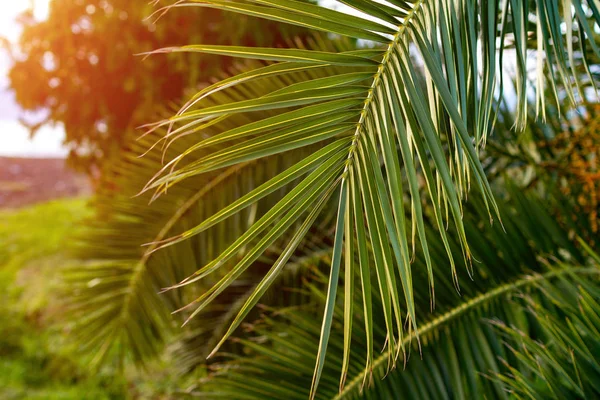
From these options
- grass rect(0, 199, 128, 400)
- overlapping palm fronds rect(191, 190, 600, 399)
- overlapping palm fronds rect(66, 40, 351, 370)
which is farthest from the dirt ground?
overlapping palm fronds rect(191, 190, 600, 399)

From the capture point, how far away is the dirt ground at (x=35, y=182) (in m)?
6.48

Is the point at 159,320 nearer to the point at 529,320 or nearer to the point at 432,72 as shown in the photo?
the point at 529,320

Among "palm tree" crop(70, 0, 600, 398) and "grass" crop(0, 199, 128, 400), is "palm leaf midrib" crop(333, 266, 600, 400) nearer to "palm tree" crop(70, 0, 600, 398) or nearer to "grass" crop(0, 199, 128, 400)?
"palm tree" crop(70, 0, 600, 398)

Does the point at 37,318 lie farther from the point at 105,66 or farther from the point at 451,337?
the point at 451,337

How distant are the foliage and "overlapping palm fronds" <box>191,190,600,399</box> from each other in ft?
5.19

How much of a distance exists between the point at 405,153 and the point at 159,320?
1.40 meters

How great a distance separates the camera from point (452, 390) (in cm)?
105

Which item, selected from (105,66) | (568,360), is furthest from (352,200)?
(105,66)

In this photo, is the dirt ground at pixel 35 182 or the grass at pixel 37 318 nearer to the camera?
the grass at pixel 37 318

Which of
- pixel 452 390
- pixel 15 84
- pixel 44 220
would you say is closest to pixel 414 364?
pixel 452 390

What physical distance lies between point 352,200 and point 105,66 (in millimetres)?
2833

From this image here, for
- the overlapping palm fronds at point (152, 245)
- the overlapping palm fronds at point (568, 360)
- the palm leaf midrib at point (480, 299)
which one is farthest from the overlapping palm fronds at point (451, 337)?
the overlapping palm fronds at point (152, 245)

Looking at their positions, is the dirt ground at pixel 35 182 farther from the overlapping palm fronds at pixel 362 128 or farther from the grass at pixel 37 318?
the overlapping palm fronds at pixel 362 128

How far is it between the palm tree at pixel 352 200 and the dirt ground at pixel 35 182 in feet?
16.2
